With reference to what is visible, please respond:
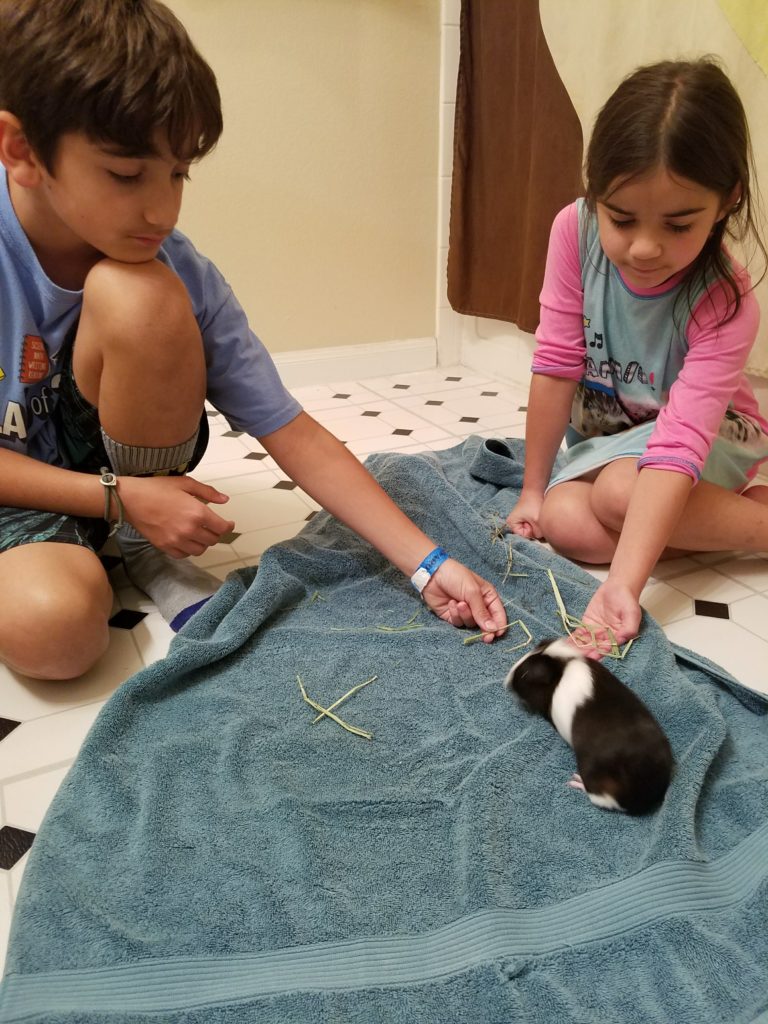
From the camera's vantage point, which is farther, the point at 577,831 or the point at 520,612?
the point at 520,612

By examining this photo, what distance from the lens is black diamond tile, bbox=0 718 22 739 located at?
3.29ft

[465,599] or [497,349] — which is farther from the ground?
[465,599]

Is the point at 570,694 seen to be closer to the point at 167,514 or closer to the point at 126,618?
the point at 167,514

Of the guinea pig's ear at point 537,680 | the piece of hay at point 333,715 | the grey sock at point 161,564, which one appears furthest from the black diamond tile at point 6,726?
the guinea pig's ear at point 537,680

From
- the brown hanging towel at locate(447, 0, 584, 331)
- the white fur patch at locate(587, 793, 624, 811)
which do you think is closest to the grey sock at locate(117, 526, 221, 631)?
the white fur patch at locate(587, 793, 624, 811)

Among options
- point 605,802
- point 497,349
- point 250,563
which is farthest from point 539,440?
point 497,349

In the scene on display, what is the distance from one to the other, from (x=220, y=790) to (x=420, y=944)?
294 millimetres

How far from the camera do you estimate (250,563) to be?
4.78 feet

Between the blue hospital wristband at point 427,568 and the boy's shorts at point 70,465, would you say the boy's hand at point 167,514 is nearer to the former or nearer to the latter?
the boy's shorts at point 70,465

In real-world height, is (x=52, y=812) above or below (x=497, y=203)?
below

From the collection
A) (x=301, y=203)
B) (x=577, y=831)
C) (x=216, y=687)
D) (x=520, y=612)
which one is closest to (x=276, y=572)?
(x=216, y=687)

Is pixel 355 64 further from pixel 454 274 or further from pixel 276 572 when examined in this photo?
pixel 276 572

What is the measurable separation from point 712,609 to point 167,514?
918mm

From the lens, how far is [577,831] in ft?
2.76
